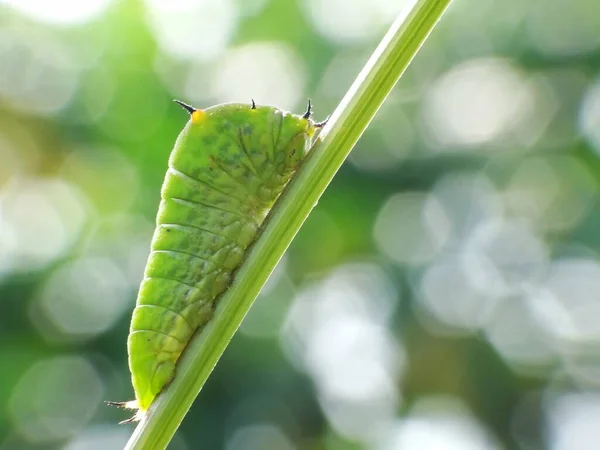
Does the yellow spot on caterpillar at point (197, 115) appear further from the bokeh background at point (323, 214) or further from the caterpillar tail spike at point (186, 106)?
the bokeh background at point (323, 214)

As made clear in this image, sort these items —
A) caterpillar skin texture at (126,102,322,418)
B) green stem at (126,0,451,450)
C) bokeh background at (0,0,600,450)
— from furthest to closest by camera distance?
1. bokeh background at (0,0,600,450)
2. caterpillar skin texture at (126,102,322,418)
3. green stem at (126,0,451,450)

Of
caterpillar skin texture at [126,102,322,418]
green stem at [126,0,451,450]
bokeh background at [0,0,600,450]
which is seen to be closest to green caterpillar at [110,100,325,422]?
caterpillar skin texture at [126,102,322,418]

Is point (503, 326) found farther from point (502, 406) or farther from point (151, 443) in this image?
point (151, 443)

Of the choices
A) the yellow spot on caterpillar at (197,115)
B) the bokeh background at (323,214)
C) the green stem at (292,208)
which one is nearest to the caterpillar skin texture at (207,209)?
the yellow spot on caterpillar at (197,115)

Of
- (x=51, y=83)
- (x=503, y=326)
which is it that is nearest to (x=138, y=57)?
(x=51, y=83)

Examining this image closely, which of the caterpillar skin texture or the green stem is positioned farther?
the caterpillar skin texture

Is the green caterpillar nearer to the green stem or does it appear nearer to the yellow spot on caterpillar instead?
the yellow spot on caterpillar

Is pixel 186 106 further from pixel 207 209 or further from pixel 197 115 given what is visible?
pixel 207 209

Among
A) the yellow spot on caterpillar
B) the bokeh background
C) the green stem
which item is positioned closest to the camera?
the green stem
